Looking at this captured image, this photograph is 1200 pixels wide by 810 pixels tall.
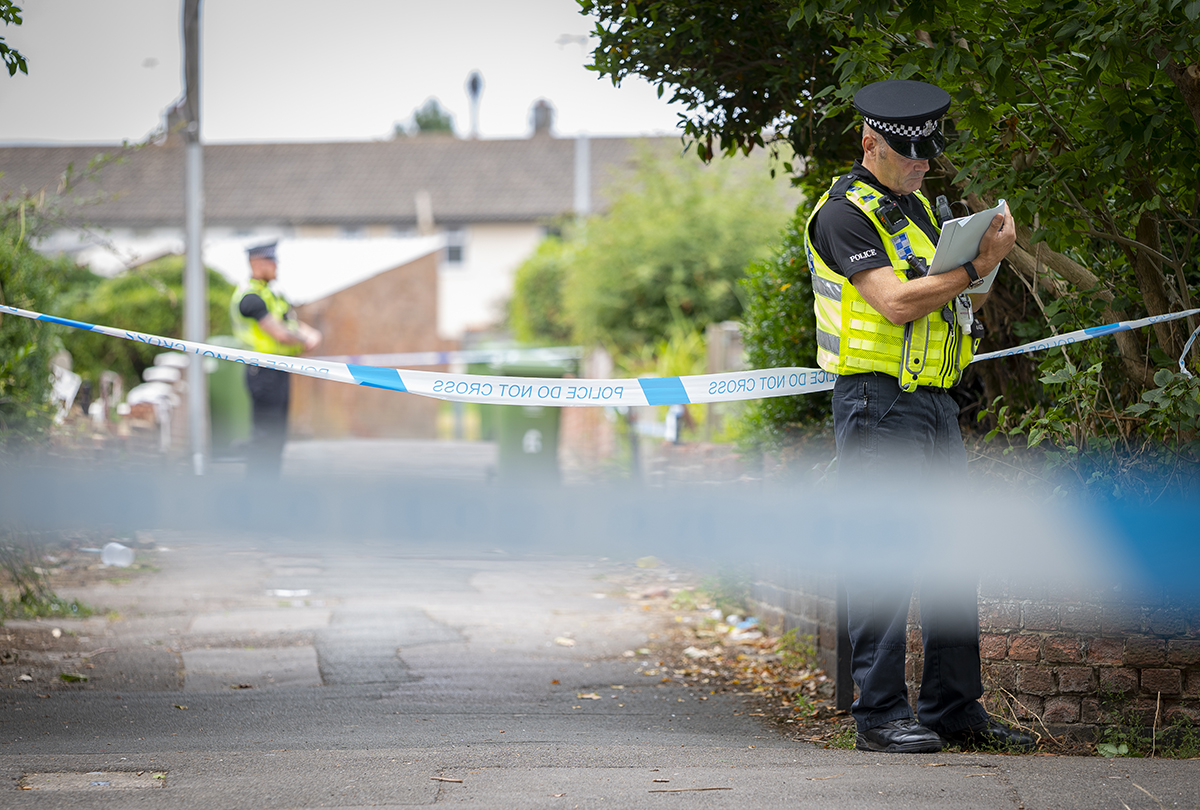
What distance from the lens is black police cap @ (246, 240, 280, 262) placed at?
932 cm

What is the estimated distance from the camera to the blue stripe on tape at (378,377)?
4234 mm

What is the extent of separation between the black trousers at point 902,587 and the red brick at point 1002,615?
137mm

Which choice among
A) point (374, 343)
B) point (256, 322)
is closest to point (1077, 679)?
point (256, 322)

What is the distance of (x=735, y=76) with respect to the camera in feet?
16.9

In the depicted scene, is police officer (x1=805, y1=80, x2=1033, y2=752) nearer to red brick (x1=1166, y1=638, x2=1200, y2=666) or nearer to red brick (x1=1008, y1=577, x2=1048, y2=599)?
red brick (x1=1008, y1=577, x2=1048, y2=599)

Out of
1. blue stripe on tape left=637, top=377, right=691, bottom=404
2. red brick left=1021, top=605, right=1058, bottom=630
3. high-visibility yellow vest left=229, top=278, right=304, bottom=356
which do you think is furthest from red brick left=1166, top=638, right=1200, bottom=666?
high-visibility yellow vest left=229, top=278, right=304, bottom=356

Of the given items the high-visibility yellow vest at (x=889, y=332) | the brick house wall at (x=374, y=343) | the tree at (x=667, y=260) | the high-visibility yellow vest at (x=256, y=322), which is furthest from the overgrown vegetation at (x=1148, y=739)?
the brick house wall at (x=374, y=343)

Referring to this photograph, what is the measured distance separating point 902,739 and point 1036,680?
21.5 inches

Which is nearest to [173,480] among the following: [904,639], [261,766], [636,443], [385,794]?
[261,766]

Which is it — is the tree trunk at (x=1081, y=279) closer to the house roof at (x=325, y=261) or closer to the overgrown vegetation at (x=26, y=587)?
the overgrown vegetation at (x=26, y=587)

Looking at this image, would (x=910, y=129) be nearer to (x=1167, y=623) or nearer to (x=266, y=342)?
(x=1167, y=623)

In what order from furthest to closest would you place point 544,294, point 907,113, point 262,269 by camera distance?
point 544,294 → point 262,269 → point 907,113

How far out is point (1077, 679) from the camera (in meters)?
3.97

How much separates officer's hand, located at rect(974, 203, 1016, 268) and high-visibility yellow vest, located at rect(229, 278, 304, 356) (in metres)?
6.78
